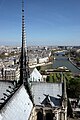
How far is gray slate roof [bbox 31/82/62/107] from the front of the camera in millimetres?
23797

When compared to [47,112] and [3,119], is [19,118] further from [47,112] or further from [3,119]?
[47,112]

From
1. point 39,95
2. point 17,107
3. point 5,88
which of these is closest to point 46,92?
point 39,95

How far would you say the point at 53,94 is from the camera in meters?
24.2

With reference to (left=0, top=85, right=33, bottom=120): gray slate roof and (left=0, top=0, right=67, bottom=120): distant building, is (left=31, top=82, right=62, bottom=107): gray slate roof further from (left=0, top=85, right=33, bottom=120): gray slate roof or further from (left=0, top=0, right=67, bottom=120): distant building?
(left=0, top=85, right=33, bottom=120): gray slate roof

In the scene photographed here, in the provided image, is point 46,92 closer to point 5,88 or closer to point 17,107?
point 5,88

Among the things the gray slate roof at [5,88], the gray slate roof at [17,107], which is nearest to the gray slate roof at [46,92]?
the gray slate roof at [17,107]

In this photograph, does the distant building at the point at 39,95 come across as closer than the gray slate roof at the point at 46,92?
Yes

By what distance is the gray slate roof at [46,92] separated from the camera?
78.1 feet

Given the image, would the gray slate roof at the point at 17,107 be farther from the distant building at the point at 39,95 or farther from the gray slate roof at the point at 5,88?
the gray slate roof at the point at 5,88

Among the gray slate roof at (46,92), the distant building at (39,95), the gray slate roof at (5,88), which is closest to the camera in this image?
the distant building at (39,95)

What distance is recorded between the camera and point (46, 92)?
24.3m

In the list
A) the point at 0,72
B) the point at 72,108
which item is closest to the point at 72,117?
the point at 72,108

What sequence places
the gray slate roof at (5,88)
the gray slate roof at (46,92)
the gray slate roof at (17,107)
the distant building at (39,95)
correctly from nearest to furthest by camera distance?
the gray slate roof at (17,107), the distant building at (39,95), the gray slate roof at (5,88), the gray slate roof at (46,92)

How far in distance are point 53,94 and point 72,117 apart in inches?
408
